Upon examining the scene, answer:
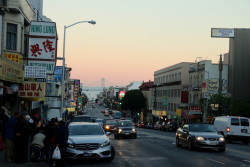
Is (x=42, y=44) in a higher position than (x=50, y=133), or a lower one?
higher

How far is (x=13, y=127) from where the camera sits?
16.6 meters

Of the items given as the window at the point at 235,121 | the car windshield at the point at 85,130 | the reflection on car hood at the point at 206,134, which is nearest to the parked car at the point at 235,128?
the window at the point at 235,121

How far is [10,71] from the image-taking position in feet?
79.1

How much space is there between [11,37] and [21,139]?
44.7ft

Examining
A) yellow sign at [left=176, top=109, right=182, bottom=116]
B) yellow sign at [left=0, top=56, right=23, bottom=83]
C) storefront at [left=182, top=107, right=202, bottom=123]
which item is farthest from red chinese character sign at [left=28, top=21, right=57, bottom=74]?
yellow sign at [left=176, top=109, right=182, bottom=116]

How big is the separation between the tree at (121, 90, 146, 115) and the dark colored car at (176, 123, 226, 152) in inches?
3765

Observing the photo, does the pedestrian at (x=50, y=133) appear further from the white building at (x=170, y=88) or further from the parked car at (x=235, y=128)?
the white building at (x=170, y=88)

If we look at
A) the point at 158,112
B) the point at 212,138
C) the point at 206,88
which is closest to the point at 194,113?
the point at 206,88

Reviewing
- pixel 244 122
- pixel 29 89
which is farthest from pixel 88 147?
pixel 244 122

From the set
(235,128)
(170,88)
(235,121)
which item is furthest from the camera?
(170,88)

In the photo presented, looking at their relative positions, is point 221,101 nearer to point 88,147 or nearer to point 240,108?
point 240,108

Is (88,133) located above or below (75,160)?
above

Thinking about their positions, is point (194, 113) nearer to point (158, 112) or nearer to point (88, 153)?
point (158, 112)

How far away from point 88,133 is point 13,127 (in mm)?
2909
